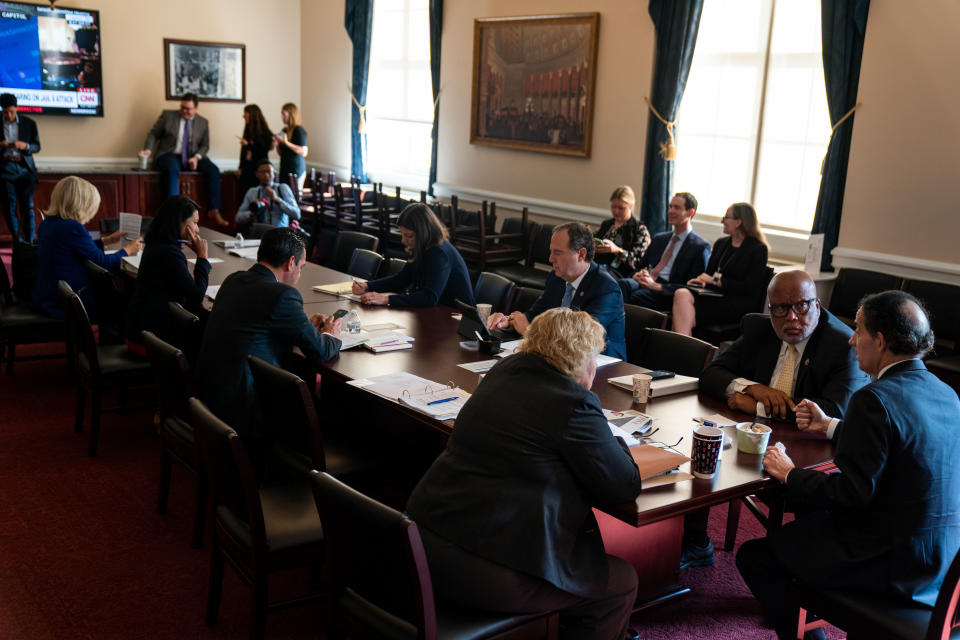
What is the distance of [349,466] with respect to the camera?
3531mm

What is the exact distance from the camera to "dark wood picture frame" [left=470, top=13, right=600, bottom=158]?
836 centimetres

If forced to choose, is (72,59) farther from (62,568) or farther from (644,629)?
(644,629)

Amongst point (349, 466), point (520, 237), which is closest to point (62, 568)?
point (349, 466)

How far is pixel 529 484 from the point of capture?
237 centimetres

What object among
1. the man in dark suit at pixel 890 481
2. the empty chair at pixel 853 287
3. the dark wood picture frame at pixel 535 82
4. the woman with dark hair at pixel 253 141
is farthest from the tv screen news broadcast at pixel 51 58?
the man in dark suit at pixel 890 481

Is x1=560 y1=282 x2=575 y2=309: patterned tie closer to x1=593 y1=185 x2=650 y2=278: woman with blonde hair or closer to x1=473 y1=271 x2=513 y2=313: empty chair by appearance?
x1=473 y1=271 x2=513 y2=313: empty chair

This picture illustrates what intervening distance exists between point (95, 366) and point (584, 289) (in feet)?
8.38

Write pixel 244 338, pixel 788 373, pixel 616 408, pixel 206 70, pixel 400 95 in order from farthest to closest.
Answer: pixel 206 70 < pixel 400 95 < pixel 244 338 < pixel 788 373 < pixel 616 408

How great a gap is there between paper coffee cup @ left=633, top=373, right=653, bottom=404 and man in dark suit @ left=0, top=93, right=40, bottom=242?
28.4 feet

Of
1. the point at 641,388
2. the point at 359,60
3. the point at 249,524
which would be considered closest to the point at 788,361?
the point at 641,388

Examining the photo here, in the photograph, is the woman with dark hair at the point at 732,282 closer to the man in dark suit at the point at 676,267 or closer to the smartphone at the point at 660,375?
the man in dark suit at the point at 676,267

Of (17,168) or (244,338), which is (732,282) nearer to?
(244,338)

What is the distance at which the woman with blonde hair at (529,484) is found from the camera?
7.75 ft

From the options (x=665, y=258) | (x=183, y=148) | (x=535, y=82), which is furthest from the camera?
(x=183, y=148)
